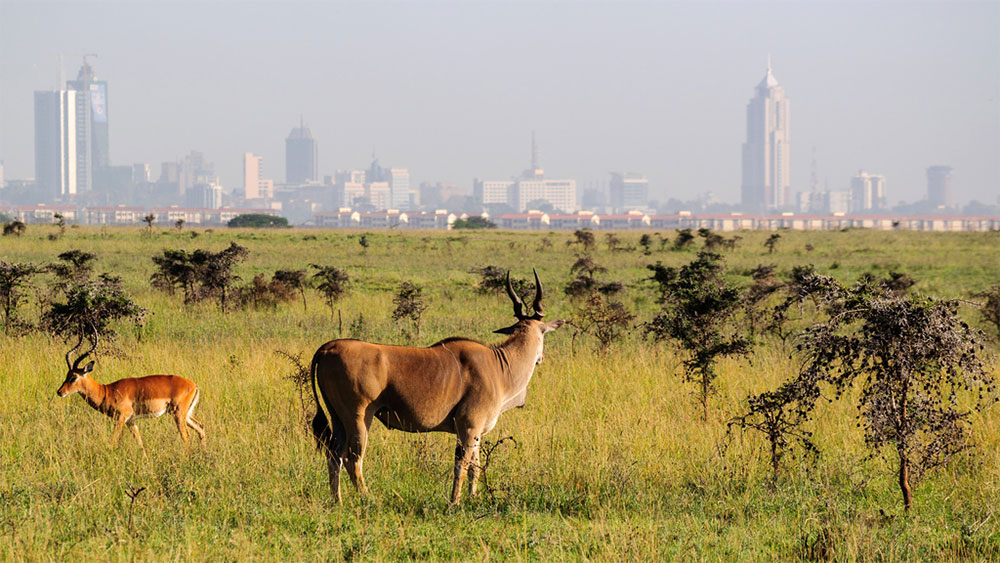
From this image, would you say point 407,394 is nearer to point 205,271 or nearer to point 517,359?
point 517,359

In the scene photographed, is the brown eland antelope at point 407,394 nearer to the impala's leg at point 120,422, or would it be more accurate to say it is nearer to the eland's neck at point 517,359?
the eland's neck at point 517,359

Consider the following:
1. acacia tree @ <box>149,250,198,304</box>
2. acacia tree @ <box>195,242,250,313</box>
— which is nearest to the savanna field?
acacia tree @ <box>195,242,250,313</box>

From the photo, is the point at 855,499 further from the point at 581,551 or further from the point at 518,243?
the point at 518,243

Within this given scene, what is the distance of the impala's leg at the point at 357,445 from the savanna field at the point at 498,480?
6.2 inches

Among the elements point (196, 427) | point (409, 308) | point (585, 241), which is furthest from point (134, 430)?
point (585, 241)

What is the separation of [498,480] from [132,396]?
350cm

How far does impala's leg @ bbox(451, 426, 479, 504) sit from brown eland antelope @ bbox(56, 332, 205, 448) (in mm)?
2705

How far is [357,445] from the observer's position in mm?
6633

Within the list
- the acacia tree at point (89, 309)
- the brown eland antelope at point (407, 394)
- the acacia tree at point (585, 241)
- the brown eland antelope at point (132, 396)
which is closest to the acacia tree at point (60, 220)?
the acacia tree at point (585, 241)

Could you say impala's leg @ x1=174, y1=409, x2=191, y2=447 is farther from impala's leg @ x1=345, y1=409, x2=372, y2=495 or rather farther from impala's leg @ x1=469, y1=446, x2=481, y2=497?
impala's leg @ x1=469, y1=446, x2=481, y2=497

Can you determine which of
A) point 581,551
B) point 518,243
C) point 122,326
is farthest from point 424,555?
point 518,243

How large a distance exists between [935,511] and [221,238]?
4893cm

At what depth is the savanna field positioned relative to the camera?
5.85 m

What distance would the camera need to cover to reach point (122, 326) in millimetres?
16219
